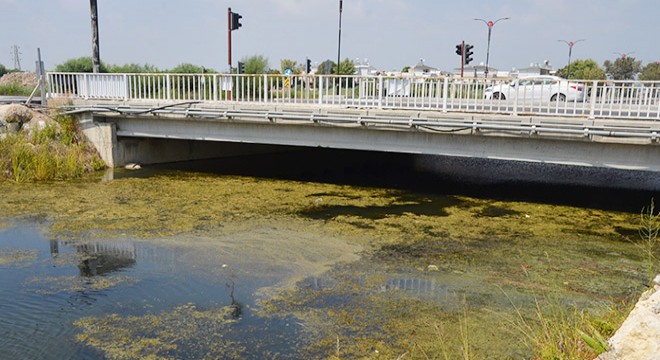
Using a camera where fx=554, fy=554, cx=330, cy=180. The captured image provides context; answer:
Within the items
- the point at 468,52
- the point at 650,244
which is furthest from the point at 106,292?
the point at 468,52

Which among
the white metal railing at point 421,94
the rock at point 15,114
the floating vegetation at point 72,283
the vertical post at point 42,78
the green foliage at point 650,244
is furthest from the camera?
the vertical post at point 42,78

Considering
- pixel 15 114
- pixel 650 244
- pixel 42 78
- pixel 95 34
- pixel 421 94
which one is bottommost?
pixel 650 244

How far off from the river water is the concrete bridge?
4.09ft

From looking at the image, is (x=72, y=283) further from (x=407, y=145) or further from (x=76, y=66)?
(x=76, y=66)

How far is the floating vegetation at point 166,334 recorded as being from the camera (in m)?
5.06

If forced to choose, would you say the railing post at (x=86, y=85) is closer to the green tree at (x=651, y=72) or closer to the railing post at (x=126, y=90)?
the railing post at (x=126, y=90)

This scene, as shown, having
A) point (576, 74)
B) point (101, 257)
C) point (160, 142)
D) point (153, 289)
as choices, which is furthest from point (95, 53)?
point (576, 74)

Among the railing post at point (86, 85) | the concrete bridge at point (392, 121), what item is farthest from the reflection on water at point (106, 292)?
the railing post at point (86, 85)

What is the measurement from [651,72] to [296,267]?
5710 centimetres

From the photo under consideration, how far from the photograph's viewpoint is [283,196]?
479 inches

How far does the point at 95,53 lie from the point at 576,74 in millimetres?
51037

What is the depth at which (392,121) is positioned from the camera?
11.1 metres

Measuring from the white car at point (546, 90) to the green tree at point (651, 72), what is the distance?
39.4 meters

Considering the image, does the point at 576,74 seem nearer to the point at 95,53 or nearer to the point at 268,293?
the point at 95,53
